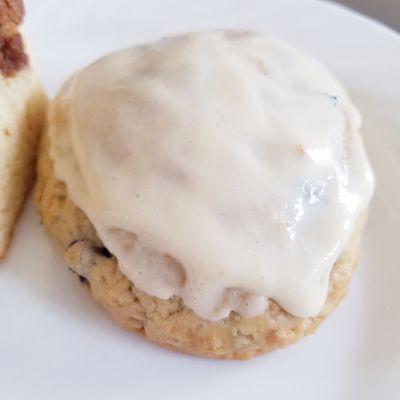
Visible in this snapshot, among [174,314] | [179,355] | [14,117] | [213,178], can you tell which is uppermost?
[213,178]

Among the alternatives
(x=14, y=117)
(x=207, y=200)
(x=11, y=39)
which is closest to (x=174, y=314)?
(x=207, y=200)

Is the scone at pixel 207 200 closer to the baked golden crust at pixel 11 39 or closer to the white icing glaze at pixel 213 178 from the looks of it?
the white icing glaze at pixel 213 178

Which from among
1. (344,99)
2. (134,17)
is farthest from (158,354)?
(134,17)

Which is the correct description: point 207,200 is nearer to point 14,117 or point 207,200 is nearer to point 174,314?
point 174,314

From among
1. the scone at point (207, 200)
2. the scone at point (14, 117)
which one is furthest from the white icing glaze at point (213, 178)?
the scone at point (14, 117)

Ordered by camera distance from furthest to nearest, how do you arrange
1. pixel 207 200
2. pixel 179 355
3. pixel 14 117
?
1. pixel 14 117
2. pixel 179 355
3. pixel 207 200

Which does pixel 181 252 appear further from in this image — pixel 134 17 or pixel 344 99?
pixel 134 17
